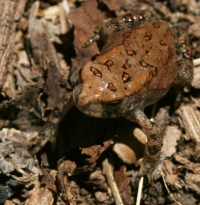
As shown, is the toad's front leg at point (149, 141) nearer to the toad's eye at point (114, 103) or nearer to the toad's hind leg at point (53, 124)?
the toad's eye at point (114, 103)

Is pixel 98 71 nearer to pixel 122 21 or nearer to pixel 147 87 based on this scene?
pixel 147 87

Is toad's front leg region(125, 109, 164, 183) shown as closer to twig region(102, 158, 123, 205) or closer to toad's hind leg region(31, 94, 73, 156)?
twig region(102, 158, 123, 205)

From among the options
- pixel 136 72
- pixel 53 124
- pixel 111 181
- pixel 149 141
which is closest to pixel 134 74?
pixel 136 72

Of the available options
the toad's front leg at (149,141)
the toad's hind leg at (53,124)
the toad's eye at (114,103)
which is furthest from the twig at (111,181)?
the toad's eye at (114,103)

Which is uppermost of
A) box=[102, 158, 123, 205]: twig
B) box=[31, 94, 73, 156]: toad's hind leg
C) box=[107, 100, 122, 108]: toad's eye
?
box=[107, 100, 122, 108]: toad's eye

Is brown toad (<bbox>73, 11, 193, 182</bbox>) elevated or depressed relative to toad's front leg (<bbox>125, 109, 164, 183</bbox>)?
elevated

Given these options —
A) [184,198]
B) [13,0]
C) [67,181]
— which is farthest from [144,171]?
[13,0]

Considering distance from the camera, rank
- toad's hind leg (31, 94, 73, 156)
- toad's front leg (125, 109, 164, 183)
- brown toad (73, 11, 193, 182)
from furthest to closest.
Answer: toad's hind leg (31, 94, 73, 156)
toad's front leg (125, 109, 164, 183)
brown toad (73, 11, 193, 182)

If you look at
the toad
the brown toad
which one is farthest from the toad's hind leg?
the brown toad
